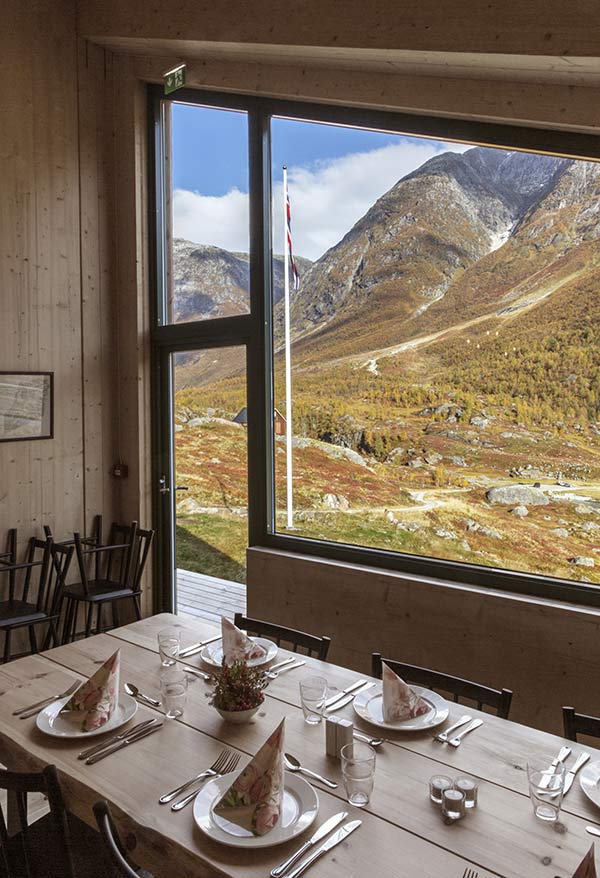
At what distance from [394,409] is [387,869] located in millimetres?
2518

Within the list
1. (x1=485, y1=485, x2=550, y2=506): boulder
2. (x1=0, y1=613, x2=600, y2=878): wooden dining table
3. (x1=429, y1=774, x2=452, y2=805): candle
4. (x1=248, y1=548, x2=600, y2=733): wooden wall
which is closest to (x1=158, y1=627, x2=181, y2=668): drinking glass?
(x1=0, y1=613, x2=600, y2=878): wooden dining table

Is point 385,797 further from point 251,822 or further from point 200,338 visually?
point 200,338

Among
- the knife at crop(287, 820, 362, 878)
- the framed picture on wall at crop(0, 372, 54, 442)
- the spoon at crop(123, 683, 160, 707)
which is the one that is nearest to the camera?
the knife at crop(287, 820, 362, 878)

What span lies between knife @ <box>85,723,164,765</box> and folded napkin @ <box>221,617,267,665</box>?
0.42 metres

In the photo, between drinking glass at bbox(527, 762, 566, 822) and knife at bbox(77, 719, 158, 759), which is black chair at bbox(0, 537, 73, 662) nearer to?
knife at bbox(77, 719, 158, 759)

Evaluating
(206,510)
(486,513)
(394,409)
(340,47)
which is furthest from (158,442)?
(340,47)

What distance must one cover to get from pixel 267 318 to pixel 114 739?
2758 mm

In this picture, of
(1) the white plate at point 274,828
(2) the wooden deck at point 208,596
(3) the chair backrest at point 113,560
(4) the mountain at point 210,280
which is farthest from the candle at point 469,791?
(3) the chair backrest at point 113,560

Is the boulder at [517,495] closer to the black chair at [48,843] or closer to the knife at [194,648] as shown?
the knife at [194,648]

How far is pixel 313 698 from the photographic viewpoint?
6.18 feet

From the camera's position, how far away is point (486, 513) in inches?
129

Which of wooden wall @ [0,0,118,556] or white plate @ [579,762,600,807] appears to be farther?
wooden wall @ [0,0,118,556]

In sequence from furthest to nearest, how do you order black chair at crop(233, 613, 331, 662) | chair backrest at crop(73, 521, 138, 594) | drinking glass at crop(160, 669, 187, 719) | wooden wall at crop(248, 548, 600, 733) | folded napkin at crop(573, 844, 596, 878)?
chair backrest at crop(73, 521, 138, 594), wooden wall at crop(248, 548, 600, 733), black chair at crop(233, 613, 331, 662), drinking glass at crop(160, 669, 187, 719), folded napkin at crop(573, 844, 596, 878)

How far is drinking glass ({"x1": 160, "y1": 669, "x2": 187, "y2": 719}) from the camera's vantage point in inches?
75.2
